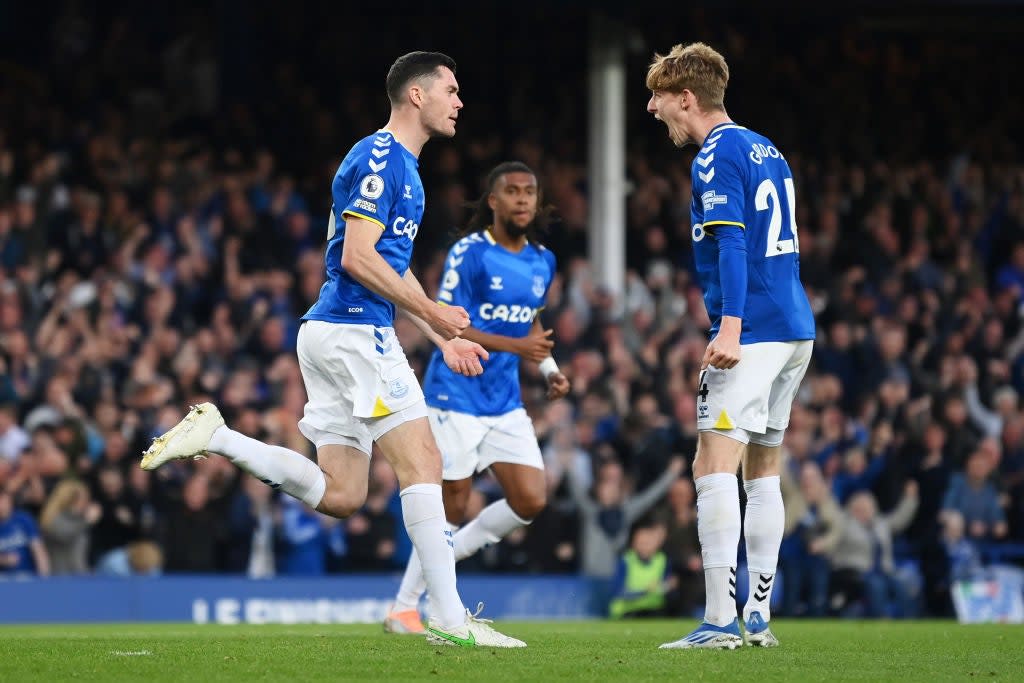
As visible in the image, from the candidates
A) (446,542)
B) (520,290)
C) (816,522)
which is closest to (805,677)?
(446,542)

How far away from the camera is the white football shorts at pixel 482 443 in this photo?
405 inches

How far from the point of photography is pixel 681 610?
15.7 meters

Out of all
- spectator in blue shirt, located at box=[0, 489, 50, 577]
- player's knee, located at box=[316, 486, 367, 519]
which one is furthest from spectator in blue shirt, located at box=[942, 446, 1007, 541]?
player's knee, located at box=[316, 486, 367, 519]

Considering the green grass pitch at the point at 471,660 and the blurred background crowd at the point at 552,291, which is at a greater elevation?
the blurred background crowd at the point at 552,291

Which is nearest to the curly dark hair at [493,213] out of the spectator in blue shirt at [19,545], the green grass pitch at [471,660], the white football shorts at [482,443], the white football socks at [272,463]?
the white football shorts at [482,443]

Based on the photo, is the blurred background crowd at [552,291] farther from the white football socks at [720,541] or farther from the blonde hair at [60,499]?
the white football socks at [720,541]

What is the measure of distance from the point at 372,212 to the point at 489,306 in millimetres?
2884

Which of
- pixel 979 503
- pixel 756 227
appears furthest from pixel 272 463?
pixel 979 503

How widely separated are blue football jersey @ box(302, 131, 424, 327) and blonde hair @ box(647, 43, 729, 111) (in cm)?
137

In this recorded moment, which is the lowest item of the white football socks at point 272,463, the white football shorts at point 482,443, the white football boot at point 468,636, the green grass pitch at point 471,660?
the green grass pitch at point 471,660

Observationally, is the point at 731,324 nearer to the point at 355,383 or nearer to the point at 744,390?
the point at 744,390

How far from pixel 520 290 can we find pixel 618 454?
6635mm

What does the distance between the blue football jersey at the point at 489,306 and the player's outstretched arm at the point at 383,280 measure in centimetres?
274

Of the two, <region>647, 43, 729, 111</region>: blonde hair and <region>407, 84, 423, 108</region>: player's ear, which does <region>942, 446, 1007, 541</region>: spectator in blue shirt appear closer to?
<region>647, 43, 729, 111</region>: blonde hair
